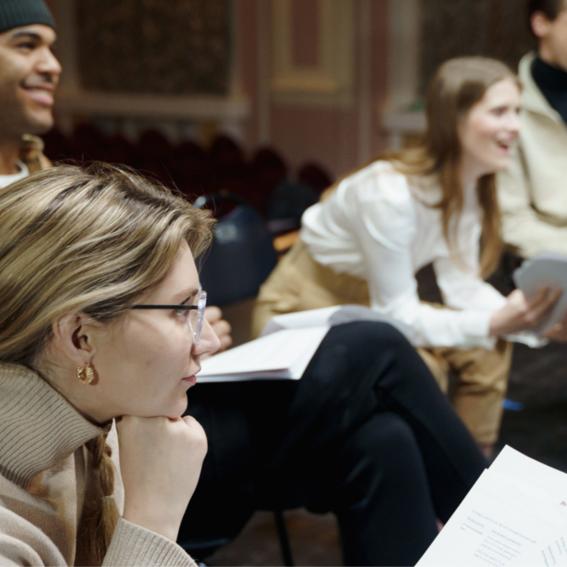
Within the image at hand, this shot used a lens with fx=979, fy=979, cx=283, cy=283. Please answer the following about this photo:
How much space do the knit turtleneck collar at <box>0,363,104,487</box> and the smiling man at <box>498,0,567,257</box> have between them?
2.05m

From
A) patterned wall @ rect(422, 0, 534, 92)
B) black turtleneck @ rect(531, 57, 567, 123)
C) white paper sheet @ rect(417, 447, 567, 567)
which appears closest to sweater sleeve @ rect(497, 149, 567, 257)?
black turtleneck @ rect(531, 57, 567, 123)

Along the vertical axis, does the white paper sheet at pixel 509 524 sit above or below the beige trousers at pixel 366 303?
above

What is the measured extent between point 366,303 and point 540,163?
0.76 metres

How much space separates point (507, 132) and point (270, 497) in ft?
3.82

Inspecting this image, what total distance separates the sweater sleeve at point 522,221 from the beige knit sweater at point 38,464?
2000mm

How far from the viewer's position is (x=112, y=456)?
1219 millimetres

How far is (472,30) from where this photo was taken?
19.3 ft

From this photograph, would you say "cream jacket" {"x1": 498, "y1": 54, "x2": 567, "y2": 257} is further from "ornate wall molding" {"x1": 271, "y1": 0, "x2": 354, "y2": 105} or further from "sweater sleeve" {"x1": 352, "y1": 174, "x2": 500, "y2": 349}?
"ornate wall molding" {"x1": 271, "y1": 0, "x2": 354, "y2": 105}

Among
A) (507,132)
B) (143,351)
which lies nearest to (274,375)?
(143,351)

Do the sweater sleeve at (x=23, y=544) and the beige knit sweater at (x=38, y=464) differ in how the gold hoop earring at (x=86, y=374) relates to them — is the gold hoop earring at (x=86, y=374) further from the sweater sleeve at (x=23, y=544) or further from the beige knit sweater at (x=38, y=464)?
the sweater sleeve at (x=23, y=544)

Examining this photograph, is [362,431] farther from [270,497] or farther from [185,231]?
[185,231]

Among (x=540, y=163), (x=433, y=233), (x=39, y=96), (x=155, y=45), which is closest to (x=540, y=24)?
(x=540, y=163)

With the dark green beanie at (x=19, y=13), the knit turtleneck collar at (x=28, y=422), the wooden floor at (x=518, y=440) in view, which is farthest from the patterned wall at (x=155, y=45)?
the knit turtleneck collar at (x=28, y=422)

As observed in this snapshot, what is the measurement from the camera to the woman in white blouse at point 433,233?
2.33 meters
